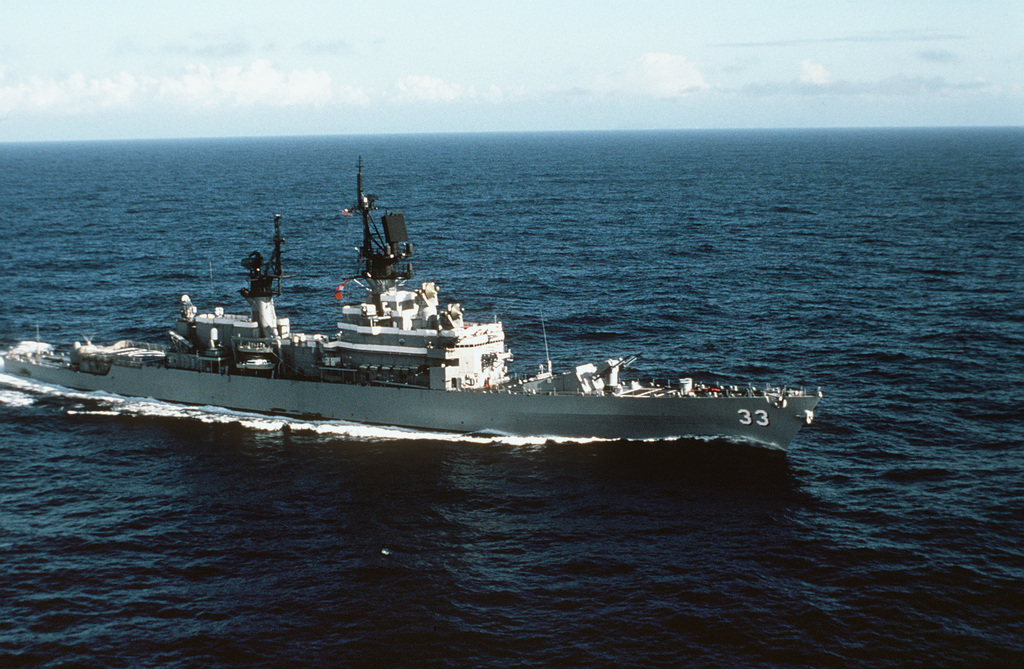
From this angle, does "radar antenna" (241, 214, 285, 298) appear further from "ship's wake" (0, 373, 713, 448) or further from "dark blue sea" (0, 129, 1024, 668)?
"dark blue sea" (0, 129, 1024, 668)

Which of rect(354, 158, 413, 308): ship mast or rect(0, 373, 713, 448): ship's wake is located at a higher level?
rect(354, 158, 413, 308): ship mast

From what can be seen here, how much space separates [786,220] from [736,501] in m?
87.8

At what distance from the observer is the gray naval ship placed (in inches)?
1836

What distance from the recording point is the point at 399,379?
50.8 m

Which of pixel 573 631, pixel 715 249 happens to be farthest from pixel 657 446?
pixel 715 249

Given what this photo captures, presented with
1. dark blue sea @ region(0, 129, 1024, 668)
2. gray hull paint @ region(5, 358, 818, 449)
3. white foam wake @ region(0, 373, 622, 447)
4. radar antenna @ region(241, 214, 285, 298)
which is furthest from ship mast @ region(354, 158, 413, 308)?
dark blue sea @ region(0, 129, 1024, 668)

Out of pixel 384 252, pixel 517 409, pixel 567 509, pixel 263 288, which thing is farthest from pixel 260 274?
pixel 567 509

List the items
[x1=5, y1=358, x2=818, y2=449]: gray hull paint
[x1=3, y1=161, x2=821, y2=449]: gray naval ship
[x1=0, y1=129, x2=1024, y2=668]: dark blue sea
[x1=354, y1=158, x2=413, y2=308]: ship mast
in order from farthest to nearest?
[x1=354, y1=158, x2=413, y2=308]: ship mast, [x1=3, y1=161, x2=821, y2=449]: gray naval ship, [x1=5, y1=358, x2=818, y2=449]: gray hull paint, [x1=0, y1=129, x2=1024, y2=668]: dark blue sea

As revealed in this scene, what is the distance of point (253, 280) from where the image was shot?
2156 inches

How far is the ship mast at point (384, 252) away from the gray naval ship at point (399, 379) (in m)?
0.08

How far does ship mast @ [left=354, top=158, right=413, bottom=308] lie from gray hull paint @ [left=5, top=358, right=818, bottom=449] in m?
6.15

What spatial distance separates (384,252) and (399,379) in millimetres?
7257

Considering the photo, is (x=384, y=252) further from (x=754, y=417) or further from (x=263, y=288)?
(x=754, y=417)

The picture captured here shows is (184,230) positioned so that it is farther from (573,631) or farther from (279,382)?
(573,631)
